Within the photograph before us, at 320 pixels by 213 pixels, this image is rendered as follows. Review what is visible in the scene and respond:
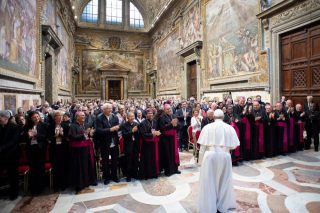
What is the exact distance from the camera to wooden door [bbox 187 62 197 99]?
1678cm

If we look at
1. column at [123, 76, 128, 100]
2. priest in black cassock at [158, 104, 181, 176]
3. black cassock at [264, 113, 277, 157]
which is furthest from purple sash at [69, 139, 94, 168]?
column at [123, 76, 128, 100]

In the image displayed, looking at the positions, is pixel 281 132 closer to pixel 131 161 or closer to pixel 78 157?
pixel 131 161

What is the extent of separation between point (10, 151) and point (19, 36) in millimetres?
5619

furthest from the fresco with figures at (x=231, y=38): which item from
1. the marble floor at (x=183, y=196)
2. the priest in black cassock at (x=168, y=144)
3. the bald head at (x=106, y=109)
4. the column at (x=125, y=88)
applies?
the column at (x=125, y=88)

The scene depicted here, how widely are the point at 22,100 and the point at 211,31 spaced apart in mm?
11133

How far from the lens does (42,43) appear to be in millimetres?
10797

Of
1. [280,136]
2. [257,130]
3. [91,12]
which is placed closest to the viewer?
[257,130]

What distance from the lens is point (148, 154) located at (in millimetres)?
5109

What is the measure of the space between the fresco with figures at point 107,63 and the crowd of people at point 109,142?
68.5 feet

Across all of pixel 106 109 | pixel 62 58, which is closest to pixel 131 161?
pixel 106 109

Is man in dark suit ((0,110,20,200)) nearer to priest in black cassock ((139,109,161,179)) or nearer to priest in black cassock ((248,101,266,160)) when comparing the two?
priest in black cassock ((139,109,161,179))

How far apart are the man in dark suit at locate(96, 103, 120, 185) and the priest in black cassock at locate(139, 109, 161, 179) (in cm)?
59

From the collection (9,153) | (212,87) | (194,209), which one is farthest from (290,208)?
(212,87)

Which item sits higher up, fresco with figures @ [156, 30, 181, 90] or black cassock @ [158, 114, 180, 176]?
fresco with figures @ [156, 30, 181, 90]
